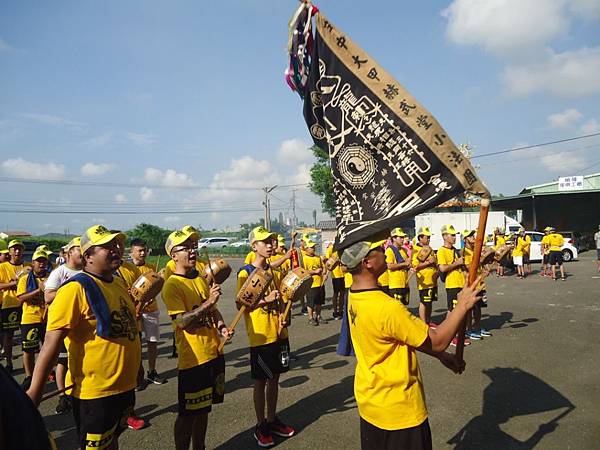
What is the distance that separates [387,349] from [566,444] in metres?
3.11

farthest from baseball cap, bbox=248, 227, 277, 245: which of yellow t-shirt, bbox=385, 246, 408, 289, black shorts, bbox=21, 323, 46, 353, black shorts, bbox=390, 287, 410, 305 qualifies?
black shorts, bbox=390, 287, 410, 305

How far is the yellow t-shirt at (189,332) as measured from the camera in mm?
3715

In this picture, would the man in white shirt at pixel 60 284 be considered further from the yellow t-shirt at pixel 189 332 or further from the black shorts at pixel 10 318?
the black shorts at pixel 10 318

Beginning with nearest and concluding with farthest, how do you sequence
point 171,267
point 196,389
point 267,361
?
point 196,389, point 267,361, point 171,267

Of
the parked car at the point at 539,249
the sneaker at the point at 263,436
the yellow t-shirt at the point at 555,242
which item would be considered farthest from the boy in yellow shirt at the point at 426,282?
the parked car at the point at 539,249

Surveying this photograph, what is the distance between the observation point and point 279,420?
4.61m

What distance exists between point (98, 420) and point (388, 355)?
2220 millimetres

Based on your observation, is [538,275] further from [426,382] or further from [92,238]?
[92,238]

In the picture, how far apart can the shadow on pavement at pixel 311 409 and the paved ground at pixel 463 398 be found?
0.01 meters

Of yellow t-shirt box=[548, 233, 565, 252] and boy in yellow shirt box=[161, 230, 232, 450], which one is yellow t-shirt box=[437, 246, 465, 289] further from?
yellow t-shirt box=[548, 233, 565, 252]

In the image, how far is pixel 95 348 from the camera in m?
2.98

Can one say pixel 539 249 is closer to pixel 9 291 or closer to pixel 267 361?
pixel 267 361

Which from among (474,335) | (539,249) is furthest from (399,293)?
(539,249)

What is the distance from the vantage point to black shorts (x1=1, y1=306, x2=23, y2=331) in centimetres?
769
